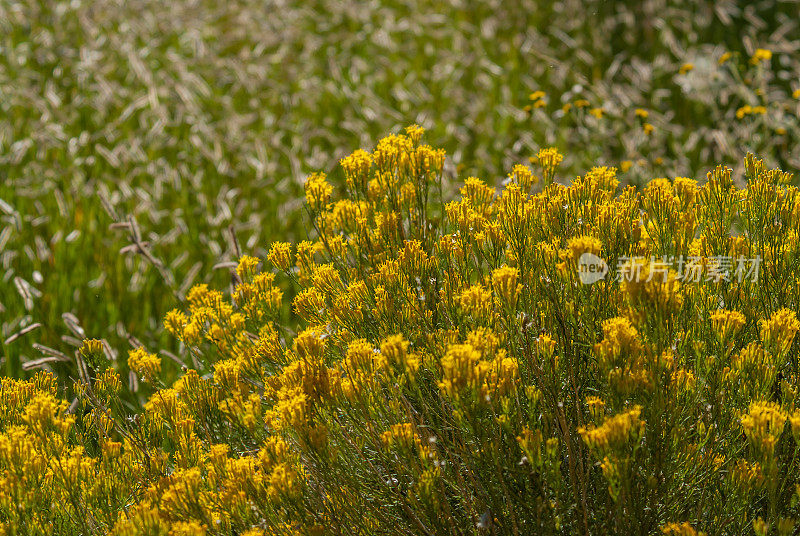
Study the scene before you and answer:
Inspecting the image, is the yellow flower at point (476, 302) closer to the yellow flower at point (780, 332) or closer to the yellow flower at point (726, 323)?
the yellow flower at point (726, 323)

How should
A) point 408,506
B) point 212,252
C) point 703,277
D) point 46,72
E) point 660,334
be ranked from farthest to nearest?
1. point 46,72
2. point 212,252
3. point 703,277
4. point 408,506
5. point 660,334

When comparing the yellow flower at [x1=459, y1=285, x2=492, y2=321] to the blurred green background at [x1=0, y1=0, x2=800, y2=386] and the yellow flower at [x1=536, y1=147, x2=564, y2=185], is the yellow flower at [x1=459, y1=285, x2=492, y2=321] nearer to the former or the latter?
the yellow flower at [x1=536, y1=147, x2=564, y2=185]

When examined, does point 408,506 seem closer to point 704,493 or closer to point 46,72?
point 704,493

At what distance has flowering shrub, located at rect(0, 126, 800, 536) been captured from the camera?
1.80 meters

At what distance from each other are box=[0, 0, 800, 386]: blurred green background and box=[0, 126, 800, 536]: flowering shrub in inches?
47.1

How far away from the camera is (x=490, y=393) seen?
5.77ft

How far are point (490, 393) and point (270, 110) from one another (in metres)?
4.83

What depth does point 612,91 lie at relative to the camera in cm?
580

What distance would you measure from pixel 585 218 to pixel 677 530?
0.91 metres

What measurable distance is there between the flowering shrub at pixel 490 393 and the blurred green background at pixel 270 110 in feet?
3.93

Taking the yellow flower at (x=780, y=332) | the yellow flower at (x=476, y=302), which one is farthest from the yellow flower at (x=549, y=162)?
the yellow flower at (x=780, y=332)

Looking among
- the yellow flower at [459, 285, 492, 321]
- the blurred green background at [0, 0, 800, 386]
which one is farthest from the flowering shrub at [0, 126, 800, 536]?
the blurred green background at [0, 0, 800, 386]

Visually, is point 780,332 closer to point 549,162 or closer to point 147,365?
point 549,162

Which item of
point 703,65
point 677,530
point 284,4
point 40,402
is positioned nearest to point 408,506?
point 677,530
